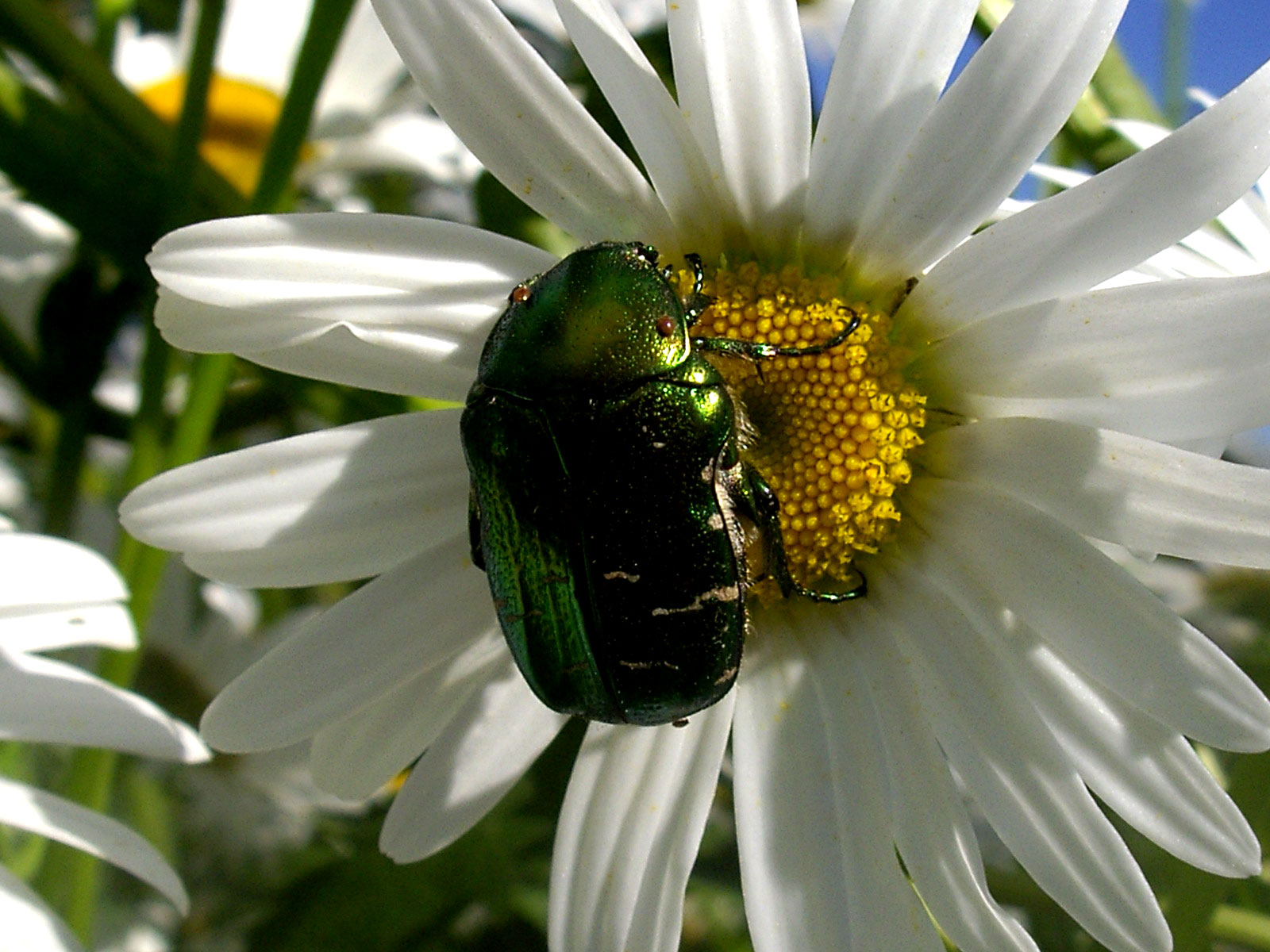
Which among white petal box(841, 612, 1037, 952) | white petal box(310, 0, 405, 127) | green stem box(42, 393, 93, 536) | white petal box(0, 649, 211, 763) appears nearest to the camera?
white petal box(841, 612, 1037, 952)

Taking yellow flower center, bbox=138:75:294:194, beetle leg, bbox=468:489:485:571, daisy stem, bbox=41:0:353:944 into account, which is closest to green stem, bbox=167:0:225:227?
daisy stem, bbox=41:0:353:944

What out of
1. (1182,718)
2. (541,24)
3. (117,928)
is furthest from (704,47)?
(117,928)

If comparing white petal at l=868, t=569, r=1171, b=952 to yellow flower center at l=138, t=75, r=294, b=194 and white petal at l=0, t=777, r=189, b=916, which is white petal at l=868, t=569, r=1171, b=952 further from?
yellow flower center at l=138, t=75, r=294, b=194

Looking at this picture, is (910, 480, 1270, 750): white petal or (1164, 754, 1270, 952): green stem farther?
(1164, 754, 1270, 952): green stem

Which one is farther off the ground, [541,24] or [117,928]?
[541,24]

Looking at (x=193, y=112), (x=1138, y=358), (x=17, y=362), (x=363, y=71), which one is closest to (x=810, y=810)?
(x=1138, y=358)

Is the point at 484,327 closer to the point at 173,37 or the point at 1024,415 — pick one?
the point at 1024,415
